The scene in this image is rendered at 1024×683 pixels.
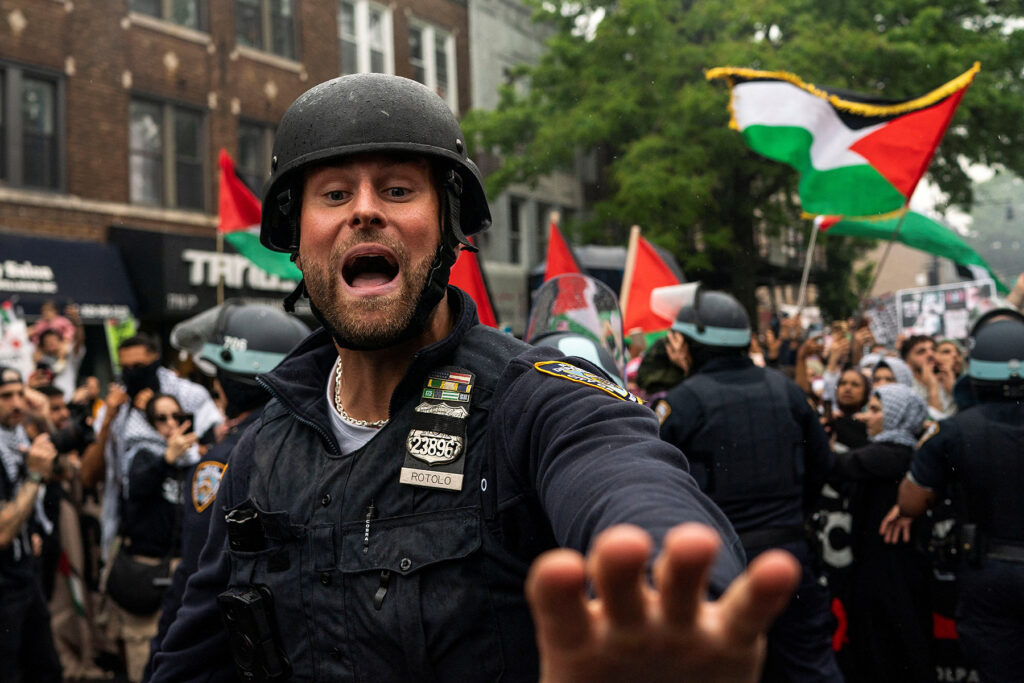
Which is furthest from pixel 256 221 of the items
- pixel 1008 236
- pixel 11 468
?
pixel 1008 236

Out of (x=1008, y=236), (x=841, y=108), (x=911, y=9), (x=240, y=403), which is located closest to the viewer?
(x=240, y=403)

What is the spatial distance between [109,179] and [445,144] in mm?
15228

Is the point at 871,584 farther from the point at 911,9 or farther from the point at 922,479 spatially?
the point at 911,9

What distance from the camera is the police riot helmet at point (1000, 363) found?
4758 mm

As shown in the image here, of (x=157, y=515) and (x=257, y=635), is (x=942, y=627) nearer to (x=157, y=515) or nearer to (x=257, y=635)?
(x=157, y=515)

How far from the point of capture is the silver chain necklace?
2.09m

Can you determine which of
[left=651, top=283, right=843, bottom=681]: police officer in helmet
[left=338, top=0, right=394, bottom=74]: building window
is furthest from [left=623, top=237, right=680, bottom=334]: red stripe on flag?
[left=338, top=0, right=394, bottom=74]: building window

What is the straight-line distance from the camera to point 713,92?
63.2 feet

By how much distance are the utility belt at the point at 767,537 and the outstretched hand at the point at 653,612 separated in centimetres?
450

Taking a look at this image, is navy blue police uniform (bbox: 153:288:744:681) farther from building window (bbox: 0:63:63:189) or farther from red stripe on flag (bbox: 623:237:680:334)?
building window (bbox: 0:63:63:189)

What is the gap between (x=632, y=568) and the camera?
2.64ft

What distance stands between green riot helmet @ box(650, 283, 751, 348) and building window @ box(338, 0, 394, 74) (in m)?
16.3

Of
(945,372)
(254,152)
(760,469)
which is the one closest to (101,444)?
(760,469)

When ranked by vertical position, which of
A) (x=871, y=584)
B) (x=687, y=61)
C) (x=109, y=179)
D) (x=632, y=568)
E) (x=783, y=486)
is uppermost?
(x=687, y=61)
